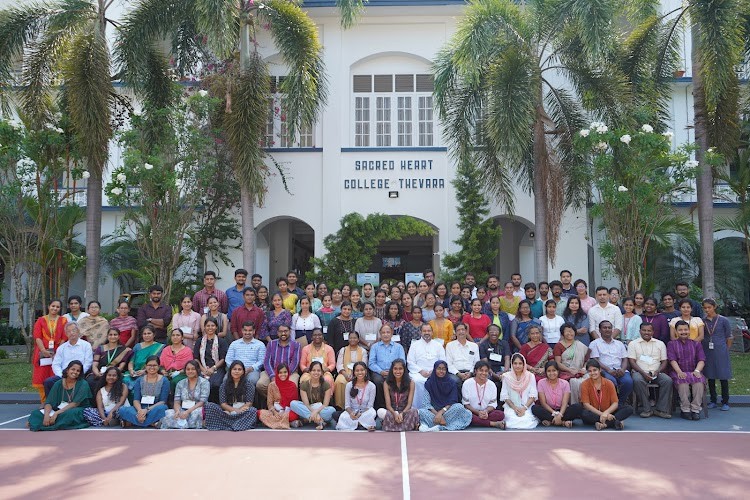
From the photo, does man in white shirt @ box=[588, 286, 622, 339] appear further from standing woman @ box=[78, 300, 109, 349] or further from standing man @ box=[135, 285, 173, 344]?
standing woman @ box=[78, 300, 109, 349]

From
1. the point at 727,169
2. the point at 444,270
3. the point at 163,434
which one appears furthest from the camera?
the point at 727,169

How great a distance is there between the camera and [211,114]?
680 inches

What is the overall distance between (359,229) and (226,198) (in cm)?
365

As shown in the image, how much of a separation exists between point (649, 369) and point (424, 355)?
363cm

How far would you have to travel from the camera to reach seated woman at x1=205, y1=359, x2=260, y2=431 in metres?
10.5

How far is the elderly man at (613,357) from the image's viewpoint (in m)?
11.5

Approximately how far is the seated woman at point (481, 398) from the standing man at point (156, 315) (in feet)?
17.7

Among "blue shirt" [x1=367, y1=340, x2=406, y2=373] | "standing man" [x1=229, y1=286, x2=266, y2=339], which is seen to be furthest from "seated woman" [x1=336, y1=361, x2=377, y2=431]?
"standing man" [x1=229, y1=286, x2=266, y2=339]

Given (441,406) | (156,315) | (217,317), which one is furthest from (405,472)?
(156,315)

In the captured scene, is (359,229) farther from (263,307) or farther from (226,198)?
(263,307)

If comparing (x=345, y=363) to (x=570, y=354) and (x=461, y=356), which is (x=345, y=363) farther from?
(x=570, y=354)

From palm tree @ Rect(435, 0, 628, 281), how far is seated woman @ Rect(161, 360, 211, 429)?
25.4 feet

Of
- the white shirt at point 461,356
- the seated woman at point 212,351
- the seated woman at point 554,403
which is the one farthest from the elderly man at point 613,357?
the seated woman at point 212,351

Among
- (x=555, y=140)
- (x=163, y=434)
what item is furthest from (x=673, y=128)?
(x=163, y=434)
